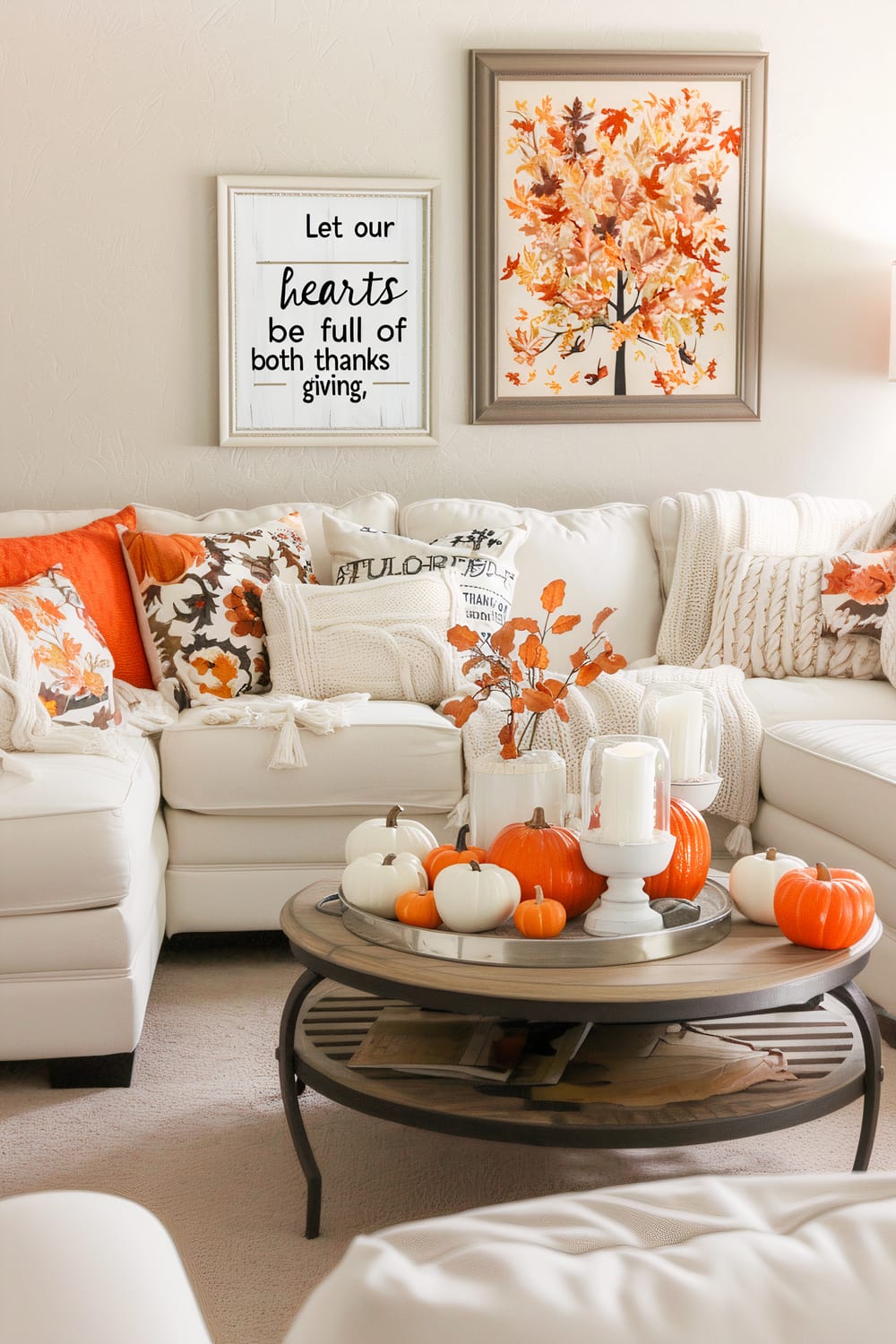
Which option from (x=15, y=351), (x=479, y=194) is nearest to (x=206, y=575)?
(x=15, y=351)

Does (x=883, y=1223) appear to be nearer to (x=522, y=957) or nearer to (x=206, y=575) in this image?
(x=522, y=957)

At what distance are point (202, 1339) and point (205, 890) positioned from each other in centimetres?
227

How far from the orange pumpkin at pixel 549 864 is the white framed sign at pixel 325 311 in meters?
2.18

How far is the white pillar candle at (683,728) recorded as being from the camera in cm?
174

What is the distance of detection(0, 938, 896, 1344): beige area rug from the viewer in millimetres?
1542

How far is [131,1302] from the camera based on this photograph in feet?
1.22

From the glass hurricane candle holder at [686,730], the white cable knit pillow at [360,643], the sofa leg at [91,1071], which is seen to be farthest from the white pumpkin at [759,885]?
the white cable knit pillow at [360,643]

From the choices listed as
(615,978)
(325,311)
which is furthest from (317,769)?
(325,311)

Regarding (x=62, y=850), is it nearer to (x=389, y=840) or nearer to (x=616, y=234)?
(x=389, y=840)

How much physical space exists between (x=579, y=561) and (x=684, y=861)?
1.75 m

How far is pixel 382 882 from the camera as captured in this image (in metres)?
1.64

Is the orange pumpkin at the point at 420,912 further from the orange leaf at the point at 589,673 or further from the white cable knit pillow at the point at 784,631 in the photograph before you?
the white cable knit pillow at the point at 784,631

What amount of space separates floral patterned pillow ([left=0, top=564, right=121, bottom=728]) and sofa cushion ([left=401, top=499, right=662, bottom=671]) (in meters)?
→ 0.99

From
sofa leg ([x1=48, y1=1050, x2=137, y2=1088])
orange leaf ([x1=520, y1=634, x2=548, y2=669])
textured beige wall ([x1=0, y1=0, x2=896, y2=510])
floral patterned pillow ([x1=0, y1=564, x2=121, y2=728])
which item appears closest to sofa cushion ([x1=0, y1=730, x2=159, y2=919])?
sofa leg ([x1=48, y1=1050, x2=137, y2=1088])
